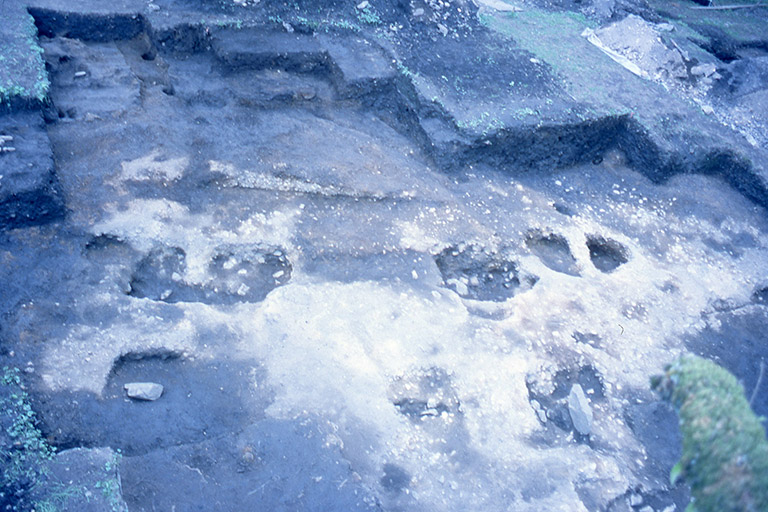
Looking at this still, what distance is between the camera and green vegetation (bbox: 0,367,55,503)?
2326mm

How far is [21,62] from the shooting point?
407cm

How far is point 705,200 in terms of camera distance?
5.00m

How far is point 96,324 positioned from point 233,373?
2.55ft

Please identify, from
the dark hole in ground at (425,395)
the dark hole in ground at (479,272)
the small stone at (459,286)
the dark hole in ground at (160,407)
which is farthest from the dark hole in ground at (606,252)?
the dark hole in ground at (160,407)

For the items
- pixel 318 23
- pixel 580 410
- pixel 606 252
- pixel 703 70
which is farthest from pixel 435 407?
pixel 703 70

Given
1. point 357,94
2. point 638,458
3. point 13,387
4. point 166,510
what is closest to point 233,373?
point 166,510

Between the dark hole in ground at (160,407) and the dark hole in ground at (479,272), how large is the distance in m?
1.47

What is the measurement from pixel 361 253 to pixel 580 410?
64.1 inches

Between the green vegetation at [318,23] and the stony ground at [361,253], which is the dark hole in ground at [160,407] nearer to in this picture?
the stony ground at [361,253]

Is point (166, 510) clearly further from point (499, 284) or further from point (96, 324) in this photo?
point (499, 284)

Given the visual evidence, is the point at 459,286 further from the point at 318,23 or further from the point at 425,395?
the point at 318,23

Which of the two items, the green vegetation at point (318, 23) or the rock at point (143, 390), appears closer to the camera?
the rock at point (143, 390)

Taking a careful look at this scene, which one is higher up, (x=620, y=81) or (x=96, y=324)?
(x=620, y=81)

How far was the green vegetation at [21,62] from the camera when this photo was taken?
150 inches
